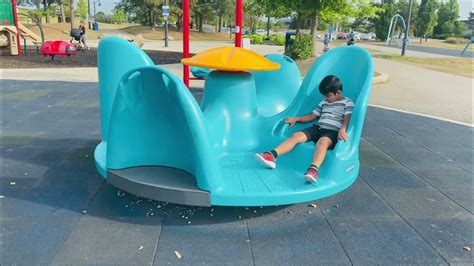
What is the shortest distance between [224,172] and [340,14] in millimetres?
13996

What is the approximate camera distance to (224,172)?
11.3 feet

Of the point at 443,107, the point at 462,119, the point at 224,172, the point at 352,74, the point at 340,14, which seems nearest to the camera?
the point at 224,172

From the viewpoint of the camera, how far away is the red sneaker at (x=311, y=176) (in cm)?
321

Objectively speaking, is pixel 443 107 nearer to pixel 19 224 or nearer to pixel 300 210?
pixel 300 210

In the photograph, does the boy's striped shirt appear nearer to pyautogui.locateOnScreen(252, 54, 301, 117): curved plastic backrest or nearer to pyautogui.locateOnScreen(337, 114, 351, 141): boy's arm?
pyautogui.locateOnScreen(337, 114, 351, 141): boy's arm

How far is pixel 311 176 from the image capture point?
10.5ft

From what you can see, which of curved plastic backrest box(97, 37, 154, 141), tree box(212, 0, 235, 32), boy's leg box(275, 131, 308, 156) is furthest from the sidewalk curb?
tree box(212, 0, 235, 32)

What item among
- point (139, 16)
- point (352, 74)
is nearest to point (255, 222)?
point (352, 74)

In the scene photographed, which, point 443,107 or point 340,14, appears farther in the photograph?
point 340,14

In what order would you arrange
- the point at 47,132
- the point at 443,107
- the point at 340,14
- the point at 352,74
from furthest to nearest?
the point at 340,14, the point at 443,107, the point at 47,132, the point at 352,74

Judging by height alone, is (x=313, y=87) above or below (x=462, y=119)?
above

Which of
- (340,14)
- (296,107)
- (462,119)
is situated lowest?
(462,119)

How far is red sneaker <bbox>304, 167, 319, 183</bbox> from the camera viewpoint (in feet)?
10.5

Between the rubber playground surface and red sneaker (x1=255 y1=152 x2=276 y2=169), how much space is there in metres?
0.38
